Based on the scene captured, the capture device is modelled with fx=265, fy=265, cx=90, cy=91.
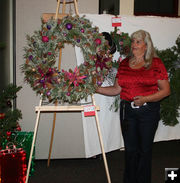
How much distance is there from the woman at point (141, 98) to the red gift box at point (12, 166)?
0.97 m

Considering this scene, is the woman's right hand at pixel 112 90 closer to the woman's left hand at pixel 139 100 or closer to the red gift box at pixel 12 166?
the woman's left hand at pixel 139 100

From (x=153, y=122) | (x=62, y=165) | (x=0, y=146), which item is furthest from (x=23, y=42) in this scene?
(x=153, y=122)

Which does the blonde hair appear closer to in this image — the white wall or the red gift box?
the white wall

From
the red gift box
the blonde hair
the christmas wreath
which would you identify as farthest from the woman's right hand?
the red gift box

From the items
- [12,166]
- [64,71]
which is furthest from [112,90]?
[12,166]

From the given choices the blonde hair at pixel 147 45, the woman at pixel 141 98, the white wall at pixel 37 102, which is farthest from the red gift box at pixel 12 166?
the blonde hair at pixel 147 45

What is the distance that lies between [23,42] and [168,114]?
77.4 inches

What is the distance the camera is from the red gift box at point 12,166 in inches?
91.3

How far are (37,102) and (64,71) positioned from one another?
106 cm

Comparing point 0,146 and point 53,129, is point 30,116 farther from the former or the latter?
point 0,146

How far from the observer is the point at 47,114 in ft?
10.8

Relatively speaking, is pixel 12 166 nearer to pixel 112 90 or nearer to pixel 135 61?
pixel 112 90

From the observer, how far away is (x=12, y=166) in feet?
7.73

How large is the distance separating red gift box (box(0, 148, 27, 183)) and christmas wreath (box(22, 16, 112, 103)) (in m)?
0.60
